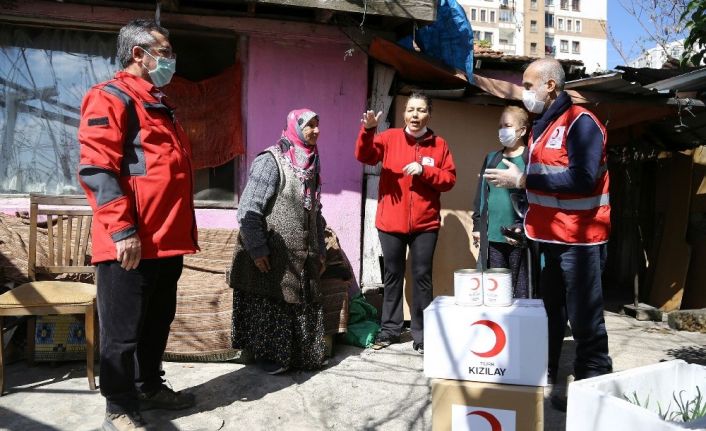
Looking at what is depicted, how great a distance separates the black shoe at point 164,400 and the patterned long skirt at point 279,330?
0.75m

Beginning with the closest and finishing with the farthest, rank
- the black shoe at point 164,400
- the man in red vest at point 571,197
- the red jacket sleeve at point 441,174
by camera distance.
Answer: the man in red vest at point 571,197
the black shoe at point 164,400
the red jacket sleeve at point 441,174

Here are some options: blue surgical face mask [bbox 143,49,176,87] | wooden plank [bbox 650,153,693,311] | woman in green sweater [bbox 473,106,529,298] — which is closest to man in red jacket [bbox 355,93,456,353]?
woman in green sweater [bbox 473,106,529,298]

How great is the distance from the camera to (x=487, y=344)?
2.46 meters

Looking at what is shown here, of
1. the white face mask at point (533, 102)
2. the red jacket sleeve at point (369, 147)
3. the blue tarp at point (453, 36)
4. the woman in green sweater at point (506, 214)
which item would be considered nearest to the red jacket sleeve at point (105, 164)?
the red jacket sleeve at point (369, 147)

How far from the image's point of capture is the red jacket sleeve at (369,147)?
14.6 ft

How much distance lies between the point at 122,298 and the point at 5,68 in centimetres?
344

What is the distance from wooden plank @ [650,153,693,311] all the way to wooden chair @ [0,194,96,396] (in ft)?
21.4

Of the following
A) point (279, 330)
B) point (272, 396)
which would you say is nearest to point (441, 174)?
point (279, 330)

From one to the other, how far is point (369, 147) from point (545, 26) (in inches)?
2768

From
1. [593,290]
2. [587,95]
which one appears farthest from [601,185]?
[587,95]

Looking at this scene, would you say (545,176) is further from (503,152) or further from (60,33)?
(60,33)

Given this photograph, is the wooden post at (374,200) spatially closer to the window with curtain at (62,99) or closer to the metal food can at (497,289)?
the window with curtain at (62,99)

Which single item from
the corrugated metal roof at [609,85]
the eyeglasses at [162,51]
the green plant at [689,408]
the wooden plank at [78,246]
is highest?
the corrugated metal roof at [609,85]

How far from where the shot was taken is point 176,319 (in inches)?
167
